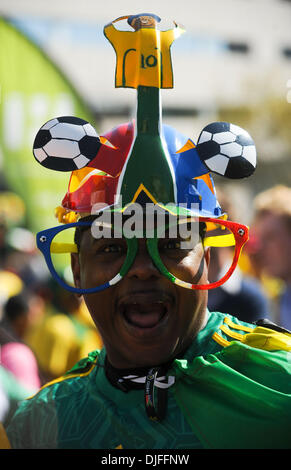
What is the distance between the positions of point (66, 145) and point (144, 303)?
546 mm

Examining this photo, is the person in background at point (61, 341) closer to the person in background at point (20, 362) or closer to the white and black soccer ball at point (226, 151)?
the person in background at point (20, 362)

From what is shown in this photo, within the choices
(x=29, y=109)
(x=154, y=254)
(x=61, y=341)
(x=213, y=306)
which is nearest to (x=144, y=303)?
(x=154, y=254)

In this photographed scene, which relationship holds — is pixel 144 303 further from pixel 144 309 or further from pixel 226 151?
pixel 226 151

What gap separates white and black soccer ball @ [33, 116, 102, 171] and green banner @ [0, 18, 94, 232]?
15.3ft

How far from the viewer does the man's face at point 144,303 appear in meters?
1.70

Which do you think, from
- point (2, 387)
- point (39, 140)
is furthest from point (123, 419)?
point (39, 140)

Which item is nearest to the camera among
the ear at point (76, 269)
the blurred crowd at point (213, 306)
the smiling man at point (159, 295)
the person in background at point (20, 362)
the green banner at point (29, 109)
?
the smiling man at point (159, 295)

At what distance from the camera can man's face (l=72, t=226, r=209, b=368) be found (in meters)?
1.70

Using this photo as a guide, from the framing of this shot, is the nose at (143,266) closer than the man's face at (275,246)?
Yes

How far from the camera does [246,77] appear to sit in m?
18.0

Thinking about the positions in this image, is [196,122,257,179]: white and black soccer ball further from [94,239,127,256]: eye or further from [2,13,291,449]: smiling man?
[94,239,127,256]: eye

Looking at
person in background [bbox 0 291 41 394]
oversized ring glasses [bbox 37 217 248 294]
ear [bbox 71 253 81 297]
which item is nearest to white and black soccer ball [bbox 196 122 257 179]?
oversized ring glasses [bbox 37 217 248 294]

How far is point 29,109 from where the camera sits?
6.60 meters

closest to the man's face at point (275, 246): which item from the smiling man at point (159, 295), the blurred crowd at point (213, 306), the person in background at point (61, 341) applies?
the blurred crowd at point (213, 306)
